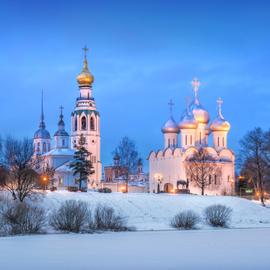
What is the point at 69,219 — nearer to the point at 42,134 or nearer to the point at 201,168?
the point at 201,168

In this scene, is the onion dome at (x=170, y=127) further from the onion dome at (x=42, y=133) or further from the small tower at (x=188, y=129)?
the onion dome at (x=42, y=133)

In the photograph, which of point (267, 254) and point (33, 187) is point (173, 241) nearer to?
point (267, 254)

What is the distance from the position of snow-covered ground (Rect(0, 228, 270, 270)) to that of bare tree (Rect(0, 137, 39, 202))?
13.4 meters

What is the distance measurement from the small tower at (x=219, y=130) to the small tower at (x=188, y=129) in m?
2.92

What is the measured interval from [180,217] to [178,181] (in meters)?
32.1

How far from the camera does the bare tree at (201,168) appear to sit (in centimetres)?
7825

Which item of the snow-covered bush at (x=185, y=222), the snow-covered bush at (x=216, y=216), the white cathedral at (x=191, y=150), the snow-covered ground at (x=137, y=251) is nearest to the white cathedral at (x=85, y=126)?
the white cathedral at (x=191, y=150)

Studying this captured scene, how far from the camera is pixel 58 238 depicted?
3638 cm

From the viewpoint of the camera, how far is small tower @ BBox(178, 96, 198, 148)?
278 ft

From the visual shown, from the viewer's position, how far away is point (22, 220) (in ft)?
132

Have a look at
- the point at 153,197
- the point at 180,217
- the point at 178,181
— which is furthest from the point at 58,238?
the point at 178,181

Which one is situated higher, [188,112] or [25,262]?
[188,112]

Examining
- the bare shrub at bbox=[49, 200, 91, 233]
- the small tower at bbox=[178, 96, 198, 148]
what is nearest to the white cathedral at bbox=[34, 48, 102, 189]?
the small tower at bbox=[178, 96, 198, 148]

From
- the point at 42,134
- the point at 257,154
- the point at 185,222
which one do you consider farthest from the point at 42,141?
the point at 185,222
